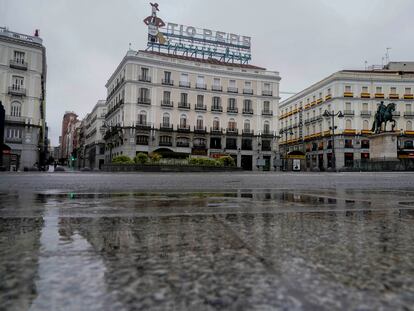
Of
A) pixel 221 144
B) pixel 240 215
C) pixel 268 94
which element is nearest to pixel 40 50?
pixel 221 144

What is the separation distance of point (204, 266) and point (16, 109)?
43.3 m

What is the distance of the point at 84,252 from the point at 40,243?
1.07 ft

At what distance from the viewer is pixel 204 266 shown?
3.79 ft

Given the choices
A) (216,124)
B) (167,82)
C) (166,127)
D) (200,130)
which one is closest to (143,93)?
(167,82)

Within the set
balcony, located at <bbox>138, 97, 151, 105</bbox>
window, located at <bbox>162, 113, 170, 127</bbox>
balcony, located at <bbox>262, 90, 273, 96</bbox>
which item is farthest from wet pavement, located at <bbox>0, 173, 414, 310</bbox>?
balcony, located at <bbox>262, 90, 273, 96</bbox>

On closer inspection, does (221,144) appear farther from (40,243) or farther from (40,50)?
(40,243)

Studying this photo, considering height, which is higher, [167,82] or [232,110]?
[167,82]

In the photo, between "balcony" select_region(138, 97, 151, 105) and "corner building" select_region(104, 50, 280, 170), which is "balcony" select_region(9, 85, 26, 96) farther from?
"balcony" select_region(138, 97, 151, 105)

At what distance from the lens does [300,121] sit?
64.9m

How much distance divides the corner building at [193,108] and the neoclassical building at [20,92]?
1012cm

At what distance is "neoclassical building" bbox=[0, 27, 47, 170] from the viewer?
3644cm

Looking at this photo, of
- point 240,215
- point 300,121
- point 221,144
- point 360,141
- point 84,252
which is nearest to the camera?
point 84,252

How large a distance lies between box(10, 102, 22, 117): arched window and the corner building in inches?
459

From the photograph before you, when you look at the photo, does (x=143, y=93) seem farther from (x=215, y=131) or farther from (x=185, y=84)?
(x=215, y=131)
